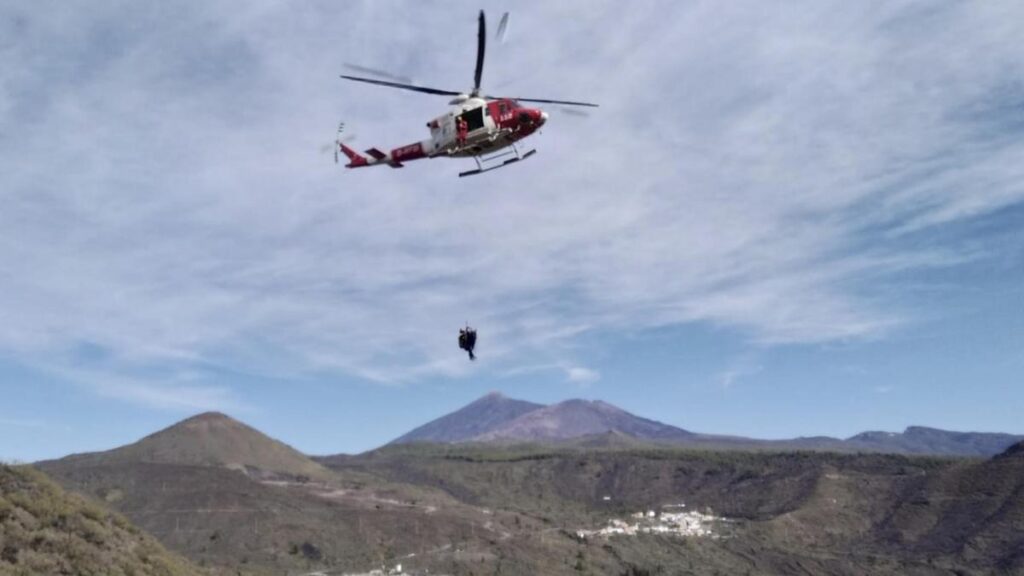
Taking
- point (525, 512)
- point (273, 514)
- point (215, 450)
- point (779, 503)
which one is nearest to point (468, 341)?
point (273, 514)

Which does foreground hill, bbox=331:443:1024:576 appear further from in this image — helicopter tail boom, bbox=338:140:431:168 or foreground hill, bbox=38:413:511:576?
helicopter tail boom, bbox=338:140:431:168

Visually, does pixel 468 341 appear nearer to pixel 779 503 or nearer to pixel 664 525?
pixel 664 525

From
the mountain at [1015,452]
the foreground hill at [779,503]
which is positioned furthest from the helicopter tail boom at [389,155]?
the mountain at [1015,452]

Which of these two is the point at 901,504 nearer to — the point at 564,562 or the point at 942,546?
the point at 942,546

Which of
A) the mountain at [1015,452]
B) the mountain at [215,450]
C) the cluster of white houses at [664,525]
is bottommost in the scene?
the cluster of white houses at [664,525]

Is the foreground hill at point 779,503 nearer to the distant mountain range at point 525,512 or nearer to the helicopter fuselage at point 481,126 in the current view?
the distant mountain range at point 525,512
